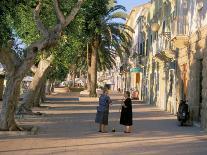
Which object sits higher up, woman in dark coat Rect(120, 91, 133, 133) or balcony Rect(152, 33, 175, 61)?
balcony Rect(152, 33, 175, 61)

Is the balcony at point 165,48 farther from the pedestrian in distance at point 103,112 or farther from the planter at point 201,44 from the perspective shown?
the pedestrian in distance at point 103,112

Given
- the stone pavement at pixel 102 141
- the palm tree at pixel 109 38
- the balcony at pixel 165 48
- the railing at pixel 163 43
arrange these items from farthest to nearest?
1. the palm tree at pixel 109 38
2. the railing at pixel 163 43
3. the balcony at pixel 165 48
4. the stone pavement at pixel 102 141

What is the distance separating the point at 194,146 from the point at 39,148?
4.31m

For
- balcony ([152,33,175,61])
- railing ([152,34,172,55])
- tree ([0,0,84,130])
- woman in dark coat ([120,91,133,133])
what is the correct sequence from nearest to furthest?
tree ([0,0,84,130]) → woman in dark coat ([120,91,133,133]) → balcony ([152,33,175,61]) → railing ([152,34,172,55])

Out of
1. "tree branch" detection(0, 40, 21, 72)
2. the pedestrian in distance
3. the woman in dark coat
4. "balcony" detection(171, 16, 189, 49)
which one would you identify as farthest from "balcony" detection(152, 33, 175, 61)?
"tree branch" detection(0, 40, 21, 72)

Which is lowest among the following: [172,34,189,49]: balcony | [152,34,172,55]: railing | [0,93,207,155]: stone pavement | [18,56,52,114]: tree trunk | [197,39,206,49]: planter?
[0,93,207,155]: stone pavement

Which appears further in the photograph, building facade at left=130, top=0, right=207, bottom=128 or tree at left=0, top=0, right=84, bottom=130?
building facade at left=130, top=0, right=207, bottom=128

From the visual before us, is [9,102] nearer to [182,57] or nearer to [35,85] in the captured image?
[35,85]

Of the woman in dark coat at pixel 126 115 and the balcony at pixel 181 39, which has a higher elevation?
the balcony at pixel 181 39

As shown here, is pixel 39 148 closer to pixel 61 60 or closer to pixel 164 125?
pixel 164 125

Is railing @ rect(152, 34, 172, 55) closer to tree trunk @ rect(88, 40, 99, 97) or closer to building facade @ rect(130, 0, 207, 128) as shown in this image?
building facade @ rect(130, 0, 207, 128)

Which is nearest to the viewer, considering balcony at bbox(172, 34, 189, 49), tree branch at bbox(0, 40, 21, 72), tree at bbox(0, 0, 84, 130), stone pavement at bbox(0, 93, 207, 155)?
stone pavement at bbox(0, 93, 207, 155)

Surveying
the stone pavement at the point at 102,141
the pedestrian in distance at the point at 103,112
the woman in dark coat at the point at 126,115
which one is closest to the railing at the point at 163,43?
the stone pavement at the point at 102,141

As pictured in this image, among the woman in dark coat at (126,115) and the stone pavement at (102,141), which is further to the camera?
the woman in dark coat at (126,115)
